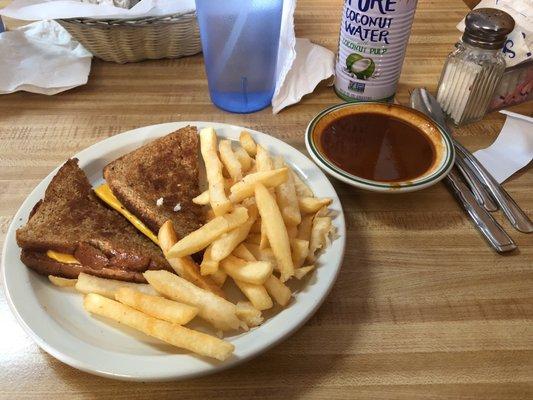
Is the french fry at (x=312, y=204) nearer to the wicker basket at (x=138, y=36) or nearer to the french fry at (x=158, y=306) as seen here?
the french fry at (x=158, y=306)

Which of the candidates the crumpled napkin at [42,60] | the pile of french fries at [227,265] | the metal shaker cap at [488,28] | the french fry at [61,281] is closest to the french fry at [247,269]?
the pile of french fries at [227,265]

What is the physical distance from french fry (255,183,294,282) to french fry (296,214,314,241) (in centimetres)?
10

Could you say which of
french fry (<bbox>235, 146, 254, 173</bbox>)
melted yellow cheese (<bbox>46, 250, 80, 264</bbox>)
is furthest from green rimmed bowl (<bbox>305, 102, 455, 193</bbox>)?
melted yellow cheese (<bbox>46, 250, 80, 264</bbox>)

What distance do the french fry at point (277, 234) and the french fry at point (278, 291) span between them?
0.02 metres

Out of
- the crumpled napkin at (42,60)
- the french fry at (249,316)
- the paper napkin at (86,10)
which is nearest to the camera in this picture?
the french fry at (249,316)

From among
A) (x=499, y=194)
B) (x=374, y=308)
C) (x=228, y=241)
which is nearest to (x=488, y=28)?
(x=499, y=194)

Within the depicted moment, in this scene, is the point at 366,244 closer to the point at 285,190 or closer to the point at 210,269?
the point at 285,190

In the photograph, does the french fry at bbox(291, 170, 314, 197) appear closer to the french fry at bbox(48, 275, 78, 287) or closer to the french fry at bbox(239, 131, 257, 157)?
the french fry at bbox(239, 131, 257, 157)

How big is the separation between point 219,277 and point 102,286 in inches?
9.8

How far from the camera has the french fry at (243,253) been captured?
100cm

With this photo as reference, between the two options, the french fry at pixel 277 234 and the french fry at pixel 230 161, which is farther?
the french fry at pixel 230 161

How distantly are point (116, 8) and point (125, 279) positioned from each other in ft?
3.55

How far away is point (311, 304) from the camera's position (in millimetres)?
925

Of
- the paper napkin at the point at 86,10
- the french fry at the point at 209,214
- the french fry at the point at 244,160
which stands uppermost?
the paper napkin at the point at 86,10
